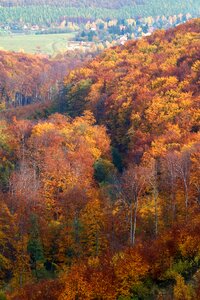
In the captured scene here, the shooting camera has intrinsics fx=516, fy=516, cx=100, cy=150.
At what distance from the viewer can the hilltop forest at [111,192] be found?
27344 mm

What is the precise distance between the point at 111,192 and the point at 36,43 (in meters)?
141

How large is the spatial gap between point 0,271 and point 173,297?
52.5ft

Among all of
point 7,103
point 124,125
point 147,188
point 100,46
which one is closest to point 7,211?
point 147,188

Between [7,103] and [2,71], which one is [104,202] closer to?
[7,103]

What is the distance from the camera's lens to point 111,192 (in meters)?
43.5

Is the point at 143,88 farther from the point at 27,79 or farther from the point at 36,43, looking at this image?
the point at 36,43

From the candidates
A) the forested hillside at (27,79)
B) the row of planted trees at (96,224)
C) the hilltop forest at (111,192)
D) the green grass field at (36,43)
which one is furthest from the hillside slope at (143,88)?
the green grass field at (36,43)

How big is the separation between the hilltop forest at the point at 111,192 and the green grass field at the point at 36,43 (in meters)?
97.8

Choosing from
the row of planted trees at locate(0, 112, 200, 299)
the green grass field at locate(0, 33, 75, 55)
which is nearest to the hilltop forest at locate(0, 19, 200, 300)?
the row of planted trees at locate(0, 112, 200, 299)

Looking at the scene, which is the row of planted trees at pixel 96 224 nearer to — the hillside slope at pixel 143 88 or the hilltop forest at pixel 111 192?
the hilltop forest at pixel 111 192

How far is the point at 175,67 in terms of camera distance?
66.9m

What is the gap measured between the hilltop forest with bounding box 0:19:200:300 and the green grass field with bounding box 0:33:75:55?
97783 mm

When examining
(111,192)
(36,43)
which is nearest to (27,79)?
(111,192)

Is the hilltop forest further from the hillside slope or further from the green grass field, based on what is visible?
→ the green grass field
